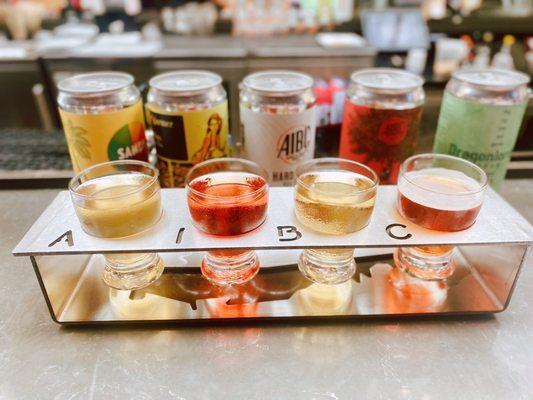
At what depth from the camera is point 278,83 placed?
0.98 metres

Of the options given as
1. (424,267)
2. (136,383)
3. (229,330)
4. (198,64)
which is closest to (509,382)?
(424,267)

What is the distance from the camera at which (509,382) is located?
2.28 ft

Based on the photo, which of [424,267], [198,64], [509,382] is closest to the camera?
[509,382]

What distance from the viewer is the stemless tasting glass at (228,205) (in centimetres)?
76

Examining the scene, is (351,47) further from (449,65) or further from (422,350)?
(422,350)

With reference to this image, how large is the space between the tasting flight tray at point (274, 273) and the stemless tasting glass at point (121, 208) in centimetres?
2

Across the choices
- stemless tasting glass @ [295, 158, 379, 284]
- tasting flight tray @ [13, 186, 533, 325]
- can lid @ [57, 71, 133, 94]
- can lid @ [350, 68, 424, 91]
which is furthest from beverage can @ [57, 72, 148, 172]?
can lid @ [350, 68, 424, 91]

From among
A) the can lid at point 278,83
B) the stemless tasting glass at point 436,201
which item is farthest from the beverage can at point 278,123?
the stemless tasting glass at point 436,201

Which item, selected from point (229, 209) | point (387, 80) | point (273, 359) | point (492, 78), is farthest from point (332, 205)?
point (492, 78)

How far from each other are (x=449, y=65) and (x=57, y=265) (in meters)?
2.96

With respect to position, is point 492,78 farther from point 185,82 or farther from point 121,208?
point 121,208

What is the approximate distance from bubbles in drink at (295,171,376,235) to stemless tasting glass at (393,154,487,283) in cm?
8

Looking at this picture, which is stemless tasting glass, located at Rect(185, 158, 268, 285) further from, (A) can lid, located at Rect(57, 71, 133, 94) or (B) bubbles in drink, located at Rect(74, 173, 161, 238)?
(A) can lid, located at Rect(57, 71, 133, 94)

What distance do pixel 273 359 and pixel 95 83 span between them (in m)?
0.69
